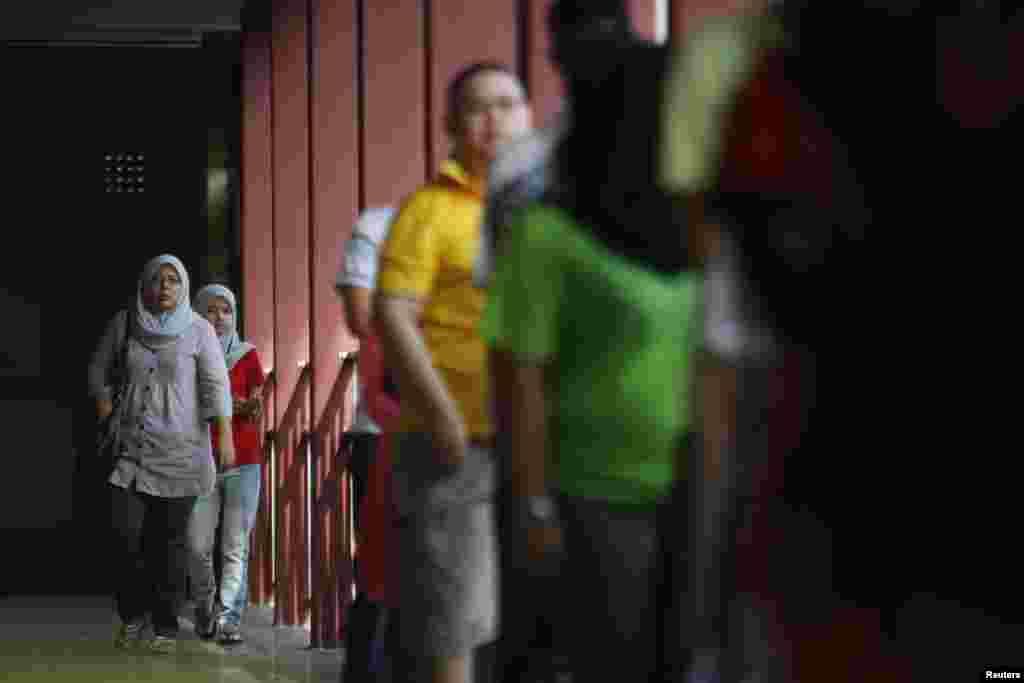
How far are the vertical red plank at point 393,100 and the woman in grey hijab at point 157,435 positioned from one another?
2.60ft

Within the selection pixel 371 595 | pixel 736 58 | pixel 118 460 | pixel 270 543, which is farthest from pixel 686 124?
pixel 270 543

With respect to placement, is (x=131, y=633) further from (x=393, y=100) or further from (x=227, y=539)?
(x=393, y=100)

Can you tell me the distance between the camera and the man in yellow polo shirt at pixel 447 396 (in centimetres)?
347

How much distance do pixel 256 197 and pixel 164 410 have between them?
11.3ft

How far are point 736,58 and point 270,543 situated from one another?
8.97m

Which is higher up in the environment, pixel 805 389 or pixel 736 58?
pixel 736 58

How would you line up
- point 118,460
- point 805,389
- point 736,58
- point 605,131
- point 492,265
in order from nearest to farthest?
1. point 805,389
2. point 736,58
3. point 605,131
4. point 492,265
5. point 118,460

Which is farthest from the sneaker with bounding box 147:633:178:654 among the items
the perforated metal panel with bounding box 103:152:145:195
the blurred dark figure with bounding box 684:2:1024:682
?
the blurred dark figure with bounding box 684:2:1024:682

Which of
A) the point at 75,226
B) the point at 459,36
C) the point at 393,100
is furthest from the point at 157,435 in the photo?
the point at 75,226

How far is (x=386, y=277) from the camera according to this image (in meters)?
3.60

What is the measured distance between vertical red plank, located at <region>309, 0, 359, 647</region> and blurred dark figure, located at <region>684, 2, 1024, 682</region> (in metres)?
6.68

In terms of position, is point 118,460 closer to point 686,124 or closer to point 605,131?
point 605,131

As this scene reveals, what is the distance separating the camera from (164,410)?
795cm

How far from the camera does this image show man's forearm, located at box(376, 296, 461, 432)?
3441mm
